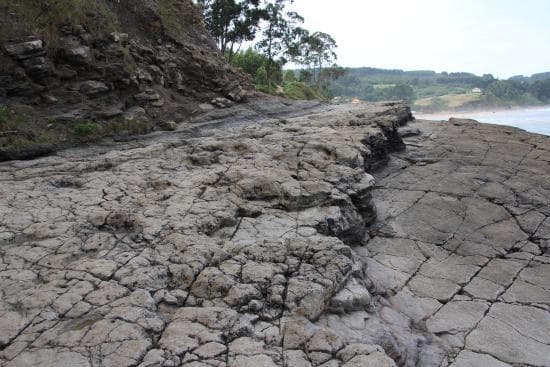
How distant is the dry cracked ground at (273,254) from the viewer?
4234 millimetres

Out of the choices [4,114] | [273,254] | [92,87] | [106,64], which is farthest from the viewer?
[106,64]

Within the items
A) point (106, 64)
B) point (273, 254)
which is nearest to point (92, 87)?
point (106, 64)

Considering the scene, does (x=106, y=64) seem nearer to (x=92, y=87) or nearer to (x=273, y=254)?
(x=92, y=87)

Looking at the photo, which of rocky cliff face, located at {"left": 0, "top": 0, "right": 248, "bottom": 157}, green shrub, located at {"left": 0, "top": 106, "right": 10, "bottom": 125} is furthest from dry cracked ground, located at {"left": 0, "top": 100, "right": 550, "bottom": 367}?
rocky cliff face, located at {"left": 0, "top": 0, "right": 248, "bottom": 157}

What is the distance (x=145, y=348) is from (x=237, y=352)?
0.87m

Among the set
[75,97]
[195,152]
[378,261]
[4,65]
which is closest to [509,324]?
[378,261]

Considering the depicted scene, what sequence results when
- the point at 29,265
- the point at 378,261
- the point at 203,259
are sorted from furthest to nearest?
1. the point at 378,261
2. the point at 203,259
3. the point at 29,265

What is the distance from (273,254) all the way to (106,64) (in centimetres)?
764

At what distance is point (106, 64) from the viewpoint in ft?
34.7

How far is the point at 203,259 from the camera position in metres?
5.38

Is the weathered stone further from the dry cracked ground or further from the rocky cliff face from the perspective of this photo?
the dry cracked ground

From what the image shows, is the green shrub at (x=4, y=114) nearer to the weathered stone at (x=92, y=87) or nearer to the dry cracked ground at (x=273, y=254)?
the dry cracked ground at (x=273, y=254)

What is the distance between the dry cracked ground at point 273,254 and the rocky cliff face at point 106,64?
1.47 metres

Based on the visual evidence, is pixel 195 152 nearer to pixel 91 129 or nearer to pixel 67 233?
pixel 91 129
